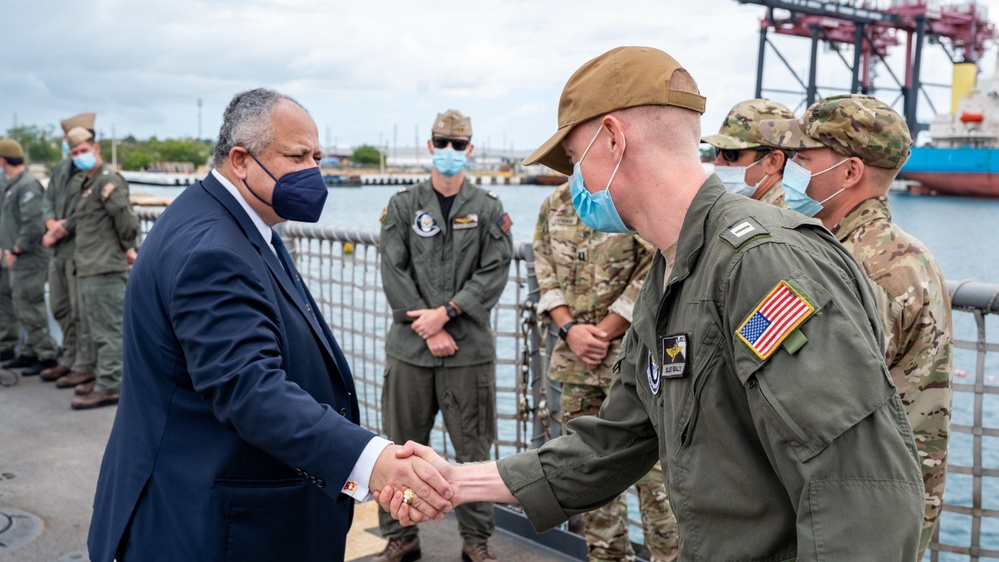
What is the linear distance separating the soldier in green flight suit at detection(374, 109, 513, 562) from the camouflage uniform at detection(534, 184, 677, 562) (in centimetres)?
38

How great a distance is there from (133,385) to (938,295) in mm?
2091

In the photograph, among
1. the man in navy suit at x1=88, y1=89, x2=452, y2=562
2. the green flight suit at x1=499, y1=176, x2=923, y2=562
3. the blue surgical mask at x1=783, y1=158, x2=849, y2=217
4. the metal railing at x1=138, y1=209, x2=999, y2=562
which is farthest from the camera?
the metal railing at x1=138, y1=209, x2=999, y2=562

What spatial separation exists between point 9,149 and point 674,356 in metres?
7.35

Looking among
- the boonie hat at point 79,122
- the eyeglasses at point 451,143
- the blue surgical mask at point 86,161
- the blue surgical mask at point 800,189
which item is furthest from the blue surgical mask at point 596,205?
the boonie hat at point 79,122

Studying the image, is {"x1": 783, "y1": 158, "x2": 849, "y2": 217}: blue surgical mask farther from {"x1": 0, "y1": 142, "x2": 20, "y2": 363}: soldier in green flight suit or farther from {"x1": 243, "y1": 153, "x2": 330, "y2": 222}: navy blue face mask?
{"x1": 0, "y1": 142, "x2": 20, "y2": 363}: soldier in green flight suit

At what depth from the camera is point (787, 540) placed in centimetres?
140

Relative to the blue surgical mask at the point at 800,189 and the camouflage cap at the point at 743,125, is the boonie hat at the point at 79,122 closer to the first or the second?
the camouflage cap at the point at 743,125

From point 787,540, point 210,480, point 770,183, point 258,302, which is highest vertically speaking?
point 770,183

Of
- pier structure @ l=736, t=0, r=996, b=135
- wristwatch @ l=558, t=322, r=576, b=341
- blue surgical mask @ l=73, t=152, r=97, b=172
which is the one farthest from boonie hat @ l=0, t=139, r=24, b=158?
pier structure @ l=736, t=0, r=996, b=135

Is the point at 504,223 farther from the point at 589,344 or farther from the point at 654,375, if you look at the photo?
the point at 654,375

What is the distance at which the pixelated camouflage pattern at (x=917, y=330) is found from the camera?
2209 mm

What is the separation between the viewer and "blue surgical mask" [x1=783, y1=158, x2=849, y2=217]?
255 cm

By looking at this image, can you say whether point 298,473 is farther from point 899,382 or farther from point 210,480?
point 899,382

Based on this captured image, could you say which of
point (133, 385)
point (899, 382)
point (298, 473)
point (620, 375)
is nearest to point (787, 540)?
point (620, 375)
